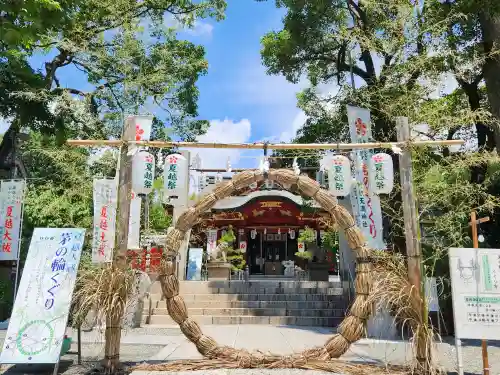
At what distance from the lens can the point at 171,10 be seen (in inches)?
531

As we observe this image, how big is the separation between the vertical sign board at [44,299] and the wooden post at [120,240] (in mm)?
516

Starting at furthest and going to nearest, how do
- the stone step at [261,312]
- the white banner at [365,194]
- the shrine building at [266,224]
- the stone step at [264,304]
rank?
the shrine building at [266,224]
the stone step at [264,304]
the stone step at [261,312]
the white banner at [365,194]

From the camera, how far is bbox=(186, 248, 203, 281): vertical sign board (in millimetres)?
14544

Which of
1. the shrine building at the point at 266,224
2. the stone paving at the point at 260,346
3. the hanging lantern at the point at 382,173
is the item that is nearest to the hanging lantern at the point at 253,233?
the shrine building at the point at 266,224

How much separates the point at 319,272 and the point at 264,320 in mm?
3691

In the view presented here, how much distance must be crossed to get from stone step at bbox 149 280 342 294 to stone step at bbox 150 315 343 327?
1.24 meters

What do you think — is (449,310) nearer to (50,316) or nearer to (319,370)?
(319,370)

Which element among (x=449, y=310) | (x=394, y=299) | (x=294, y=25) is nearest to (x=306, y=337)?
(x=449, y=310)

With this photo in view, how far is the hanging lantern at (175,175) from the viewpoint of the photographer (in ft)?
21.0

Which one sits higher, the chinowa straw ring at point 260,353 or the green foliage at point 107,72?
the green foliage at point 107,72

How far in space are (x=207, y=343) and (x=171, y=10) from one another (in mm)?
11624

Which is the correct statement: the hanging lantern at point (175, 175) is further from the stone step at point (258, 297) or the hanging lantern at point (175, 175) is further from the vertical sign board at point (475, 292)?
the stone step at point (258, 297)

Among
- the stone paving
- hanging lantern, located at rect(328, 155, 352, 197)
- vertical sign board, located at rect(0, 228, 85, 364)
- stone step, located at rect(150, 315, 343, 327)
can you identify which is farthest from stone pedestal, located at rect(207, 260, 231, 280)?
vertical sign board, located at rect(0, 228, 85, 364)

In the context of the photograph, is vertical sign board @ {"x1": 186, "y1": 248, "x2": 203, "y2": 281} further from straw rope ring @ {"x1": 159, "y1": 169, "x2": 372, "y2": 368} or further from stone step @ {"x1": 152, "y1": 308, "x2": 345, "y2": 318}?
straw rope ring @ {"x1": 159, "y1": 169, "x2": 372, "y2": 368}
